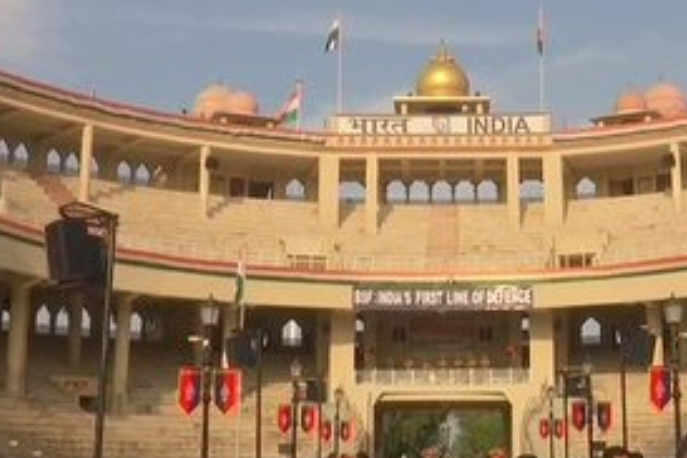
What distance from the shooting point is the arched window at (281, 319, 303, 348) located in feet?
219

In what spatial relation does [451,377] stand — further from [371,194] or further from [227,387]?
[227,387]

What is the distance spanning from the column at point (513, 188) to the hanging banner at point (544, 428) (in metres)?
14.3

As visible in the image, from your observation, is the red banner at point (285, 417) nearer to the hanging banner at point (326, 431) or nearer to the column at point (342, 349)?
the hanging banner at point (326, 431)

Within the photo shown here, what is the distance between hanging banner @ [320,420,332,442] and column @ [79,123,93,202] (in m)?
17.4

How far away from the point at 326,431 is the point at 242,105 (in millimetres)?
23786

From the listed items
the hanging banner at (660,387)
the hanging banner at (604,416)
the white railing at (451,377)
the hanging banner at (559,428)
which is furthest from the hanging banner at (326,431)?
the hanging banner at (660,387)

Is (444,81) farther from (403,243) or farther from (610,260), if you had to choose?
(610,260)

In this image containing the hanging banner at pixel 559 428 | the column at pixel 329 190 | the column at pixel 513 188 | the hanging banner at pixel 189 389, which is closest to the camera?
the hanging banner at pixel 189 389

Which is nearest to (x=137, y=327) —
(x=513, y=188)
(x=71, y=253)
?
(x=513, y=188)

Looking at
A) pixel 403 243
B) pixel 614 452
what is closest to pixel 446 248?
pixel 403 243

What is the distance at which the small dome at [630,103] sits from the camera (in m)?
71.3

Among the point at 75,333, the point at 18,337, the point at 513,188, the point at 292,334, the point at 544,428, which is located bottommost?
the point at 544,428

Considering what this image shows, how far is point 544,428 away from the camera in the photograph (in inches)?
2156

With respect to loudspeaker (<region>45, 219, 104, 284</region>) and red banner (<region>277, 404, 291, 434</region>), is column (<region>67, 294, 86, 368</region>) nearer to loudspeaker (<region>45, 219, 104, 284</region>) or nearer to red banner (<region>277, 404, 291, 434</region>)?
red banner (<region>277, 404, 291, 434</region>)
